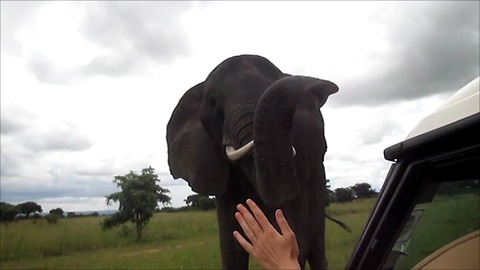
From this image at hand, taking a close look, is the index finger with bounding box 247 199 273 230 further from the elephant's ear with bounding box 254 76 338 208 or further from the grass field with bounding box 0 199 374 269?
the grass field with bounding box 0 199 374 269

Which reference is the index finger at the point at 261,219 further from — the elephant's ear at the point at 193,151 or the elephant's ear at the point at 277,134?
the elephant's ear at the point at 193,151

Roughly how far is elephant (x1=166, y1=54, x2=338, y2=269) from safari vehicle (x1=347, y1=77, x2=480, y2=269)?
1.23 metres

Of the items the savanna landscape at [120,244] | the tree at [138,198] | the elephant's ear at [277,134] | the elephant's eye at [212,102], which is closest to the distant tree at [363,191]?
the elephant's ear at [277,134]

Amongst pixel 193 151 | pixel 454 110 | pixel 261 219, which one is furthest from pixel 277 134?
pixel 261 219

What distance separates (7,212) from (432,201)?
531cm

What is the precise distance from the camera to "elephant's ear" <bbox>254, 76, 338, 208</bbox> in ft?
7.79

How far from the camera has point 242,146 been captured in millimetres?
2670

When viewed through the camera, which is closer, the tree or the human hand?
the human hand

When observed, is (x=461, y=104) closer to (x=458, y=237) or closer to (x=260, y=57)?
(x=458, y=237)

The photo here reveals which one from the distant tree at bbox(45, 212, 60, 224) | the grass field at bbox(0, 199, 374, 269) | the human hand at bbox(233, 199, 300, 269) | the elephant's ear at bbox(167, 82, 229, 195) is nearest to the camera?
the human hand at bbox(233, 199, 300, 269)

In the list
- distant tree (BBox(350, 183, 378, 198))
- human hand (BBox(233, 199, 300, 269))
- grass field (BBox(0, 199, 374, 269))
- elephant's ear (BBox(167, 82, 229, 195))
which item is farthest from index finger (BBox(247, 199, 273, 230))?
grass field (BBox(0, 199, 374, 269))

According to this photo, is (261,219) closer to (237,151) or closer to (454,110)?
(454,110)

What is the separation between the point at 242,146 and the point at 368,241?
1.60 metres

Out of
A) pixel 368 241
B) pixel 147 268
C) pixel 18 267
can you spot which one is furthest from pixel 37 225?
pixel 368 241
